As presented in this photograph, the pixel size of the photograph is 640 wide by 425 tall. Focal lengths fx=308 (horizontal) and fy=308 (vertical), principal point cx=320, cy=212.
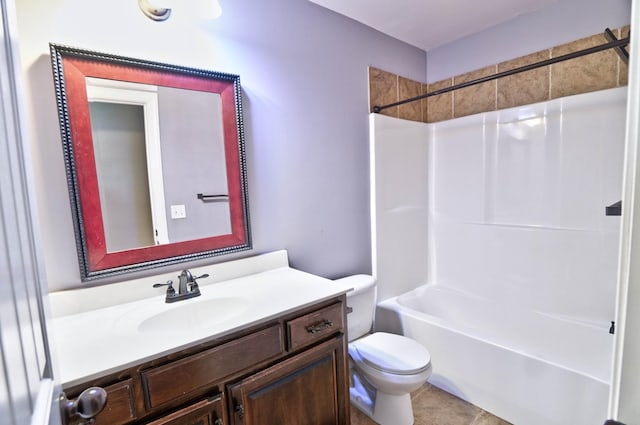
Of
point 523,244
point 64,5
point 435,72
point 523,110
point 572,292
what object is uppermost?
point 435,72

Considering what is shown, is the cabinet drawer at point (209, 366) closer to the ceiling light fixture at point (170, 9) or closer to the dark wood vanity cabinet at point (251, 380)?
the dark wood vanity cabinet at point (251, 380)

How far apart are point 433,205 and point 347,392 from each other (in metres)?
1.74

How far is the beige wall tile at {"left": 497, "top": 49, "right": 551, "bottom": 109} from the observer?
1.99 metres

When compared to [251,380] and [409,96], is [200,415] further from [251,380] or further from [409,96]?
[409,96]

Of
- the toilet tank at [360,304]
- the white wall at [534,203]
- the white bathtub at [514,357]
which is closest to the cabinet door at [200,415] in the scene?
the toilet tank at [360,304]

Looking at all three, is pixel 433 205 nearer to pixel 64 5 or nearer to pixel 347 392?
pixel 347 392

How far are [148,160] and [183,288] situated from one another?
57cm

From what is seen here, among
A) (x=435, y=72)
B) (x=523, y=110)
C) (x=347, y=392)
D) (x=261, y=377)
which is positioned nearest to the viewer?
(x=261, y=377)

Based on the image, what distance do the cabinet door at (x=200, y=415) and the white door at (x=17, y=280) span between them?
0.45m

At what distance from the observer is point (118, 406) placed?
0.82 metres

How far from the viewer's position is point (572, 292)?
196cm

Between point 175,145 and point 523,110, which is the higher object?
point 523,110

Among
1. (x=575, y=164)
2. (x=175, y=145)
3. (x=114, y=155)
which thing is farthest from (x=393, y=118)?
(x=114, y=155)

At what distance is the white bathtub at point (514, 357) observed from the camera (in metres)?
1.48
